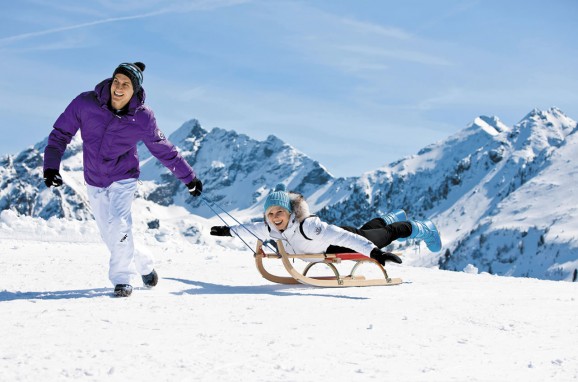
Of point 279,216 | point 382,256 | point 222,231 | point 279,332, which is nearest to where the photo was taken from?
point 279,332

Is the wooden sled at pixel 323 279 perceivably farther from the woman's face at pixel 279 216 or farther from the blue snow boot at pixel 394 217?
the blue snow boot at pixel 394 217

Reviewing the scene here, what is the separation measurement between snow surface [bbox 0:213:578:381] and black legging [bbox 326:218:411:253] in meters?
0.71

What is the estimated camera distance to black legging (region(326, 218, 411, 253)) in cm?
901

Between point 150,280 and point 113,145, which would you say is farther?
point 150,280

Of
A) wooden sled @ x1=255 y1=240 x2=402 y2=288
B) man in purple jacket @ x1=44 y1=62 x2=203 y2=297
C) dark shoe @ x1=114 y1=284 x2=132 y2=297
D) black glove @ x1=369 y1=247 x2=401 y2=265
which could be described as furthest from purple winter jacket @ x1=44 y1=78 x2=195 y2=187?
black glove @ x1=369 y1=247 x2=401 y2=265

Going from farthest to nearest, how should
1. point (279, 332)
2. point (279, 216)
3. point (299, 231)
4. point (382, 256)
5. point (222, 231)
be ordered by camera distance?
point (222, 231)
point (299, 231)
point (279, 216)
point (382, 256)
point (279, 332)

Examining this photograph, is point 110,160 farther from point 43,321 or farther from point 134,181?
point 43,321

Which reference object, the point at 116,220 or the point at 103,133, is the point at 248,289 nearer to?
the point at 116,220

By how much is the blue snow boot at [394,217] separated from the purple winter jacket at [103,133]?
4182 millimetres

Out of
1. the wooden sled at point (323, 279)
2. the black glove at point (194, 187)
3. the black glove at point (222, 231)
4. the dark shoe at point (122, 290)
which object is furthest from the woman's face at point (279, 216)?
the dark shoe at point (122, 290)

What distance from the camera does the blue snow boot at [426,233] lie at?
9909 millimetres

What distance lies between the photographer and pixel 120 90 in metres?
7.07

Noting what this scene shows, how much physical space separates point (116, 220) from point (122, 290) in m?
0.84

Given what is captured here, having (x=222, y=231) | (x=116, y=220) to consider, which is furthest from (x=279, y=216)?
(x=116, y=220)
